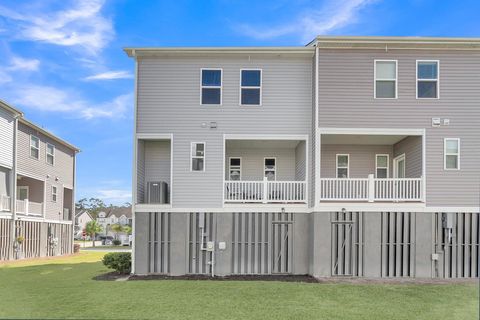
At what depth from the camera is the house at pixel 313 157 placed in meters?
15.8

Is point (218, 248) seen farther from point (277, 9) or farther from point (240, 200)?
point (277, 9)

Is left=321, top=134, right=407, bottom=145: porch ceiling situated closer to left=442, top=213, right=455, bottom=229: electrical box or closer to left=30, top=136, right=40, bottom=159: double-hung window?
left=442, top=213, right=455, bottom=229: electrical box

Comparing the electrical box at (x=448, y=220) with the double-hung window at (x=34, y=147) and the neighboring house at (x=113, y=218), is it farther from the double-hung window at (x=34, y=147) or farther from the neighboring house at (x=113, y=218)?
the neighboring house at (x=113, y=218)

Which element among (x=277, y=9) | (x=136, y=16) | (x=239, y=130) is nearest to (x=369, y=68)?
(x=277, y=9)

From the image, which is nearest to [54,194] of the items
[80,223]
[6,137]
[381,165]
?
[6,137]

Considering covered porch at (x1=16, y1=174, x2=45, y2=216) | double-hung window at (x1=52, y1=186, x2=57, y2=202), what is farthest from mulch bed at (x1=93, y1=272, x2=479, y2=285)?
double-hung window at (x1=52, y1=186, x2=57, y2=202)

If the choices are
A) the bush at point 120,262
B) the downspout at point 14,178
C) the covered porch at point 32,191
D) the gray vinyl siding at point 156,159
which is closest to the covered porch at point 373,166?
the gray vinyl siding at point 156,159

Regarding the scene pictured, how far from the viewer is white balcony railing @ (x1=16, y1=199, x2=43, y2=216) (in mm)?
26203

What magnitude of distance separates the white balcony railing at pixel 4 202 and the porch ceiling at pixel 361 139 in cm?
1675

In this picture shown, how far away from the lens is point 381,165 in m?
18.5

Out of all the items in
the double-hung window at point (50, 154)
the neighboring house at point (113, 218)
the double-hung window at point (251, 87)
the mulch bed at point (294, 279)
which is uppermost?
the double-hung window at point (251, 87)

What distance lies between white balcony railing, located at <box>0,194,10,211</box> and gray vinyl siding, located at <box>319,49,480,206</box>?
56.8ft

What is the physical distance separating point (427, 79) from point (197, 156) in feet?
28.0

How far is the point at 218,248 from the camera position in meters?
16.4
